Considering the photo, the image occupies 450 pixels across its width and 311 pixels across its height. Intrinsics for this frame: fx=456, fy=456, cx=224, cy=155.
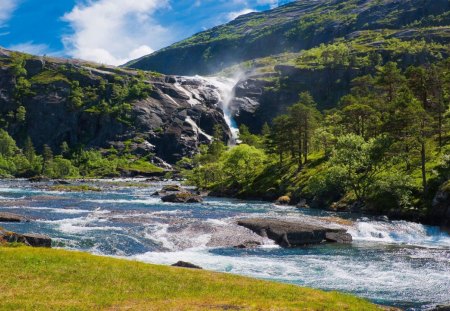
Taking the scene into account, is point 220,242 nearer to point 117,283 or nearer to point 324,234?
point 324,234

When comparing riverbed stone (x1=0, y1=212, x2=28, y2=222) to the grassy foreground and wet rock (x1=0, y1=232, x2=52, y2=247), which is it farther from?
the grassy foreground

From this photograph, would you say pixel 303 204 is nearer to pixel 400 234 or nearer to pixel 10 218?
pixel 400 234

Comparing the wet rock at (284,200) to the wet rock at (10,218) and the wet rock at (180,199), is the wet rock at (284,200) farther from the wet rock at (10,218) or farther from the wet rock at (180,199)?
the wet rock at (10,218)

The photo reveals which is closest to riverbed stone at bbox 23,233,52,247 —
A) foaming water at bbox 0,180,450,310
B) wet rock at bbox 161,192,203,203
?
foaming water at bbox 0,180,450,310

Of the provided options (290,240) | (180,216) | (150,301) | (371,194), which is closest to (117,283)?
(150,301)

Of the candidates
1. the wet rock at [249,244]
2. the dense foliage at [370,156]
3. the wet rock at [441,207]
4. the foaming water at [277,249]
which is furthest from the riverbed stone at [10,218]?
the wet rock at [441,207]

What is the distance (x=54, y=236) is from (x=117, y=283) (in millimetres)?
28892

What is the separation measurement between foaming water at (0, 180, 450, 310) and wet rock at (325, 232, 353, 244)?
3.92 ft

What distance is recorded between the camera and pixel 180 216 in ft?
247

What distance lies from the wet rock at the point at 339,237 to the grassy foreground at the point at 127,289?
31.1m

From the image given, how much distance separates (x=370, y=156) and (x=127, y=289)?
7897 cm

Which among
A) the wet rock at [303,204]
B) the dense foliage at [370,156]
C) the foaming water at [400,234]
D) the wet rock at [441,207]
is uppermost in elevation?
the dense foliage at [370,156]

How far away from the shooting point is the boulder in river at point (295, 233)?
195ft

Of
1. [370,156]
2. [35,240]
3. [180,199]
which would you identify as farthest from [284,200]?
[35,240]
